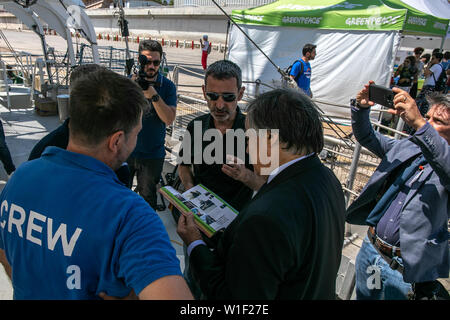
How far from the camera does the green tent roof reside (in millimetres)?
7681

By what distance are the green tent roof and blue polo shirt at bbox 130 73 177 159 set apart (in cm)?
702

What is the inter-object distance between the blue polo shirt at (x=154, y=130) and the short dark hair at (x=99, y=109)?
1964mm

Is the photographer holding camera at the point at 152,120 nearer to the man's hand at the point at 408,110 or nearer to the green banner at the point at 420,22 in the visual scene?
the man's hand at the point at 408,110

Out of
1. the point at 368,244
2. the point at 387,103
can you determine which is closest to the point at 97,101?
the point at 387,103

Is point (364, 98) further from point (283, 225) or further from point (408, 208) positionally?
point (283, 225)

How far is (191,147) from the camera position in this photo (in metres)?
2.35

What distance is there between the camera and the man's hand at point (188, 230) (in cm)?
146

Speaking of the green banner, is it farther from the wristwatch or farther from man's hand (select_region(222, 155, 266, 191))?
man's hand (select_region(222, 155, 266, 191))

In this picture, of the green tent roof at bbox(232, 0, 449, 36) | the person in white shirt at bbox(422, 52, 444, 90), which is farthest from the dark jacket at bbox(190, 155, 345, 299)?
the person in white shirt at bbox(422, 52, 444, 90)

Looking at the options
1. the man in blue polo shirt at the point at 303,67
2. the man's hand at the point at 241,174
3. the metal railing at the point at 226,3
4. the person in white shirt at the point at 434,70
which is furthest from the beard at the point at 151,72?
the metal railing at the point at 226,3

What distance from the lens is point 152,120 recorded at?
3.07m

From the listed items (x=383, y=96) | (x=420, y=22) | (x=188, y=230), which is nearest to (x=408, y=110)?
(x=383, y=96)

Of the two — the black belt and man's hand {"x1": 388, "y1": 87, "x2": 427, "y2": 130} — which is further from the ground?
man's hand {"x1": 388, "y1": 87, "x2": 427, "y2": 130}
